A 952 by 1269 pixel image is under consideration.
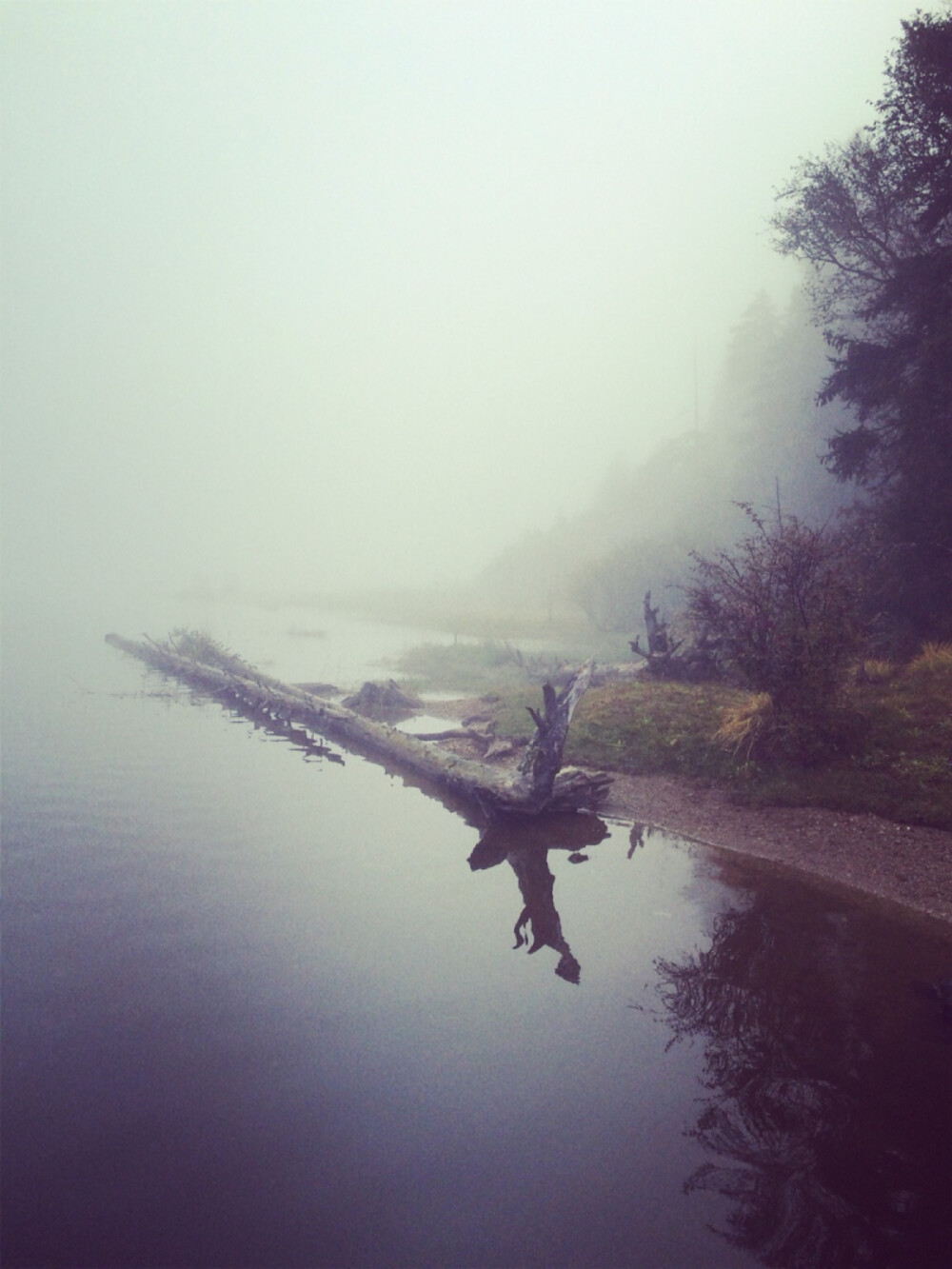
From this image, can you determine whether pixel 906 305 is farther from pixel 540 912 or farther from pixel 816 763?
pixel 540 912

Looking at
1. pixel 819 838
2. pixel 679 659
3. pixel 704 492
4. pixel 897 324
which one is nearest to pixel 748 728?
pixel 819 838

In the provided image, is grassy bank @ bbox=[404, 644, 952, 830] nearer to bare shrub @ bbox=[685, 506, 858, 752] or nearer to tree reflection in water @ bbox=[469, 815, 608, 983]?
bare shrub @ bbox=[685, 506, 858, 752]

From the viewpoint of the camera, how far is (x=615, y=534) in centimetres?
7306

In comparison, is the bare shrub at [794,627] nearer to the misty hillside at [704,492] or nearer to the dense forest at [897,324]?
the dense forest at [897,324]

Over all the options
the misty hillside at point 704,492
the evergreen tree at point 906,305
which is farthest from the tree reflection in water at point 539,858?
the misty hillside at point 704,492

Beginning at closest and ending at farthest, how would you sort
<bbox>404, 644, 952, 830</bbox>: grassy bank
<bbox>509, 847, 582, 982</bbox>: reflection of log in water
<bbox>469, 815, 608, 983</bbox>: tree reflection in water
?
<bbox>509, 847, 582, 982</bbox>: reflection of log in water, <bbox>469, 815, 608, 983</bbox>: tree reflection in water, <bbox>404, 644, 952, 830</bbox>: grassy bank

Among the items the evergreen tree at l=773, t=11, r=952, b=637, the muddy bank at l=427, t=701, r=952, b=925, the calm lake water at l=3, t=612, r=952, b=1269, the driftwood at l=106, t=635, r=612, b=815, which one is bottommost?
the calm lake water at l=3, t=612, r=952, b=1269

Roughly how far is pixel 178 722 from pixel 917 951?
2219 cm

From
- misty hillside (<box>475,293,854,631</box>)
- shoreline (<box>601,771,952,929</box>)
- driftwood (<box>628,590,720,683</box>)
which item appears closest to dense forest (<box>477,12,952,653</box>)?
driftwood (<box>628,590,720,683</box>)

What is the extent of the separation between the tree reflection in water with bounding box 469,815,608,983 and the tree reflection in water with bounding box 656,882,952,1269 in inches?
64.8

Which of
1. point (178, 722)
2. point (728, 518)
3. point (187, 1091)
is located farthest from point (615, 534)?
A: point (187, 1091)

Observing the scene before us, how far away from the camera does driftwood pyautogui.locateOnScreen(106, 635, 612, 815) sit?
14164 mm

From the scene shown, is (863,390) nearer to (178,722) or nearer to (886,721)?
(886,721)

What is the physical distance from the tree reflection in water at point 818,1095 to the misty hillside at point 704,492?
27724 mm
